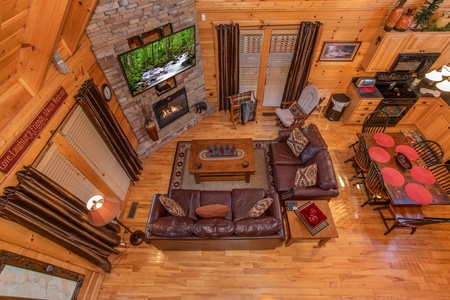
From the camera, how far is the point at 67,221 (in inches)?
110

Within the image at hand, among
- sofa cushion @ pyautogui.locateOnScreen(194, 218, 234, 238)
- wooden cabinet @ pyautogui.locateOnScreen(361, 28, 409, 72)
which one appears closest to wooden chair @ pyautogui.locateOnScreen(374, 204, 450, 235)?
sofa cushion @ pyautogui.locateOnScreen(194, 218, 234, 238)

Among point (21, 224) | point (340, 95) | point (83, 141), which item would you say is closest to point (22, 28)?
point (83, 141)

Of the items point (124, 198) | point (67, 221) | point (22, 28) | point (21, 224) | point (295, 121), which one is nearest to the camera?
point (22, 28)

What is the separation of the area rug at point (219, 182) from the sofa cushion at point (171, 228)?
1.55m

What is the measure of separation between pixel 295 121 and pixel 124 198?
433cm

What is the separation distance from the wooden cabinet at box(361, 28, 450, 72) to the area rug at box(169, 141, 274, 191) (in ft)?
10.4

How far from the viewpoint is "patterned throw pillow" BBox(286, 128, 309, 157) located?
442 centimetres

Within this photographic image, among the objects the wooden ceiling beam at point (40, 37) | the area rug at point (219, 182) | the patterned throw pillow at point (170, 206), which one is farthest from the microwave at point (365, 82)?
the wooden ceiling beam at point (40, 37)

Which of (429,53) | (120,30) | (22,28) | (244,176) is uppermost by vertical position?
(22,28)

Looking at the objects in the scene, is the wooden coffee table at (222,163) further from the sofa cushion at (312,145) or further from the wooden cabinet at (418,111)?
the wooden cabinet at (418,111)

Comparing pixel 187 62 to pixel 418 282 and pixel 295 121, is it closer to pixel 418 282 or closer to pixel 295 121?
pixel 295 121

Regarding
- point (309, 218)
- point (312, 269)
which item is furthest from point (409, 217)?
point (312, 269)

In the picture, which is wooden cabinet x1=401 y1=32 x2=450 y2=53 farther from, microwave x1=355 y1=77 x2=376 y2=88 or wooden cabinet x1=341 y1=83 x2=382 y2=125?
wooden cabinet x1=341 y1=83 x2=382 y2=125

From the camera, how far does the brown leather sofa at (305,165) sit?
3812 millimetres
